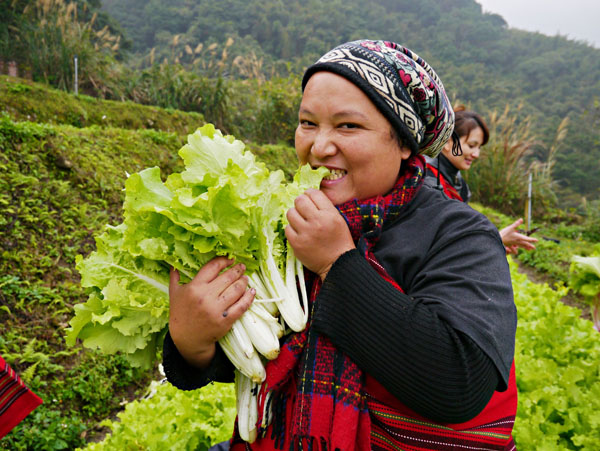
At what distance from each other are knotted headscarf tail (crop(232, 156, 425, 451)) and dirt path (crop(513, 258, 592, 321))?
6594 millimetres

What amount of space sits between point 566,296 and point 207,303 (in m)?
8.08

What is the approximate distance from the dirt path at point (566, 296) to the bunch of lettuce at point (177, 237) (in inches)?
268

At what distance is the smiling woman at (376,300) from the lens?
1.07 meters

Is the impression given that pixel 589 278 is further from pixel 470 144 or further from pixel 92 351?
pixel 92 351

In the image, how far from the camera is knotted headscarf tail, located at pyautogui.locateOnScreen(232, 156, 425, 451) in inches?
44.2

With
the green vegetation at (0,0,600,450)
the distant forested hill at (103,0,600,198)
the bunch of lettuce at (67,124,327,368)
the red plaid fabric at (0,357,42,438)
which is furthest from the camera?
the distant forested hill at (103,0,600,198)

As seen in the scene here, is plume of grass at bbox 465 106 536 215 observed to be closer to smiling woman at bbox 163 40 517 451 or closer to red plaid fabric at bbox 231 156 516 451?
smiling woman at bbox 163 40 517 451

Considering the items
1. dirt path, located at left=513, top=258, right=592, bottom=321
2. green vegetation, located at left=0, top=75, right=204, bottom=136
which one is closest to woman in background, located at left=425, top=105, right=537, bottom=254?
dirt path, located at left=513, top=258, right=592, bottom=321

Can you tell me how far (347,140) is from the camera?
1347mm

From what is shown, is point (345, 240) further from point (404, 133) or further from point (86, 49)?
point (86, 49)

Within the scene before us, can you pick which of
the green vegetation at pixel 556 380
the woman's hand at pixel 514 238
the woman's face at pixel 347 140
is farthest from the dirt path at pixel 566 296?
the woman's face at pixel 347 140

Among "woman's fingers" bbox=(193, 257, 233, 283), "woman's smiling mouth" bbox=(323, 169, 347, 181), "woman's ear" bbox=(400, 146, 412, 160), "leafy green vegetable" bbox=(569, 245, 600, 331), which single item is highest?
"woman's ear" bbox=(400, 146, 412, 160)

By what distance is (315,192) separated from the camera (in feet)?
4.14

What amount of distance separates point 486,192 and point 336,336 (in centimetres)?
1425
